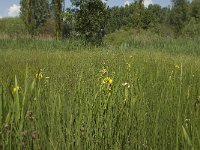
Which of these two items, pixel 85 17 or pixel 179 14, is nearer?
pixel 85 17

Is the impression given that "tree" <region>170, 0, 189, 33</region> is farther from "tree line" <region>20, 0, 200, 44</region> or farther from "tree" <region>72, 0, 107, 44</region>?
"tree" <region>72, 0, 107, 44</region>

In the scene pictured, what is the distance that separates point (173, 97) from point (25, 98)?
81 cm

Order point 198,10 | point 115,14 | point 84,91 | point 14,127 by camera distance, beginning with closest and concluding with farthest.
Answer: point 14,127 → point 84,91 → point 198,10 → point 115,14

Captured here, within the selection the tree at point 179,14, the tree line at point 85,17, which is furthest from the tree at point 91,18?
the tree at point 179,14

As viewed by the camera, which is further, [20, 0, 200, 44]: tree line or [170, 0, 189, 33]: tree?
[170, 0, 189, 33]: tree

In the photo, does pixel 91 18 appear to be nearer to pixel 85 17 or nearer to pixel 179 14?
pixel 85 17

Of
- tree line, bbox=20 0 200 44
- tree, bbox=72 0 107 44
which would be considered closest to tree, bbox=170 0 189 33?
tree line, bbox=20 0 200 44

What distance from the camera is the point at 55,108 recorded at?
183cm

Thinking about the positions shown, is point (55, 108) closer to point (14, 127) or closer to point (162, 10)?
point (14, 127)

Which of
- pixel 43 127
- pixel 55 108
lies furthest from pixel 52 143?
pixel 55 108

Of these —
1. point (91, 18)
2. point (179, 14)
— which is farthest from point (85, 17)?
point (179, 14)

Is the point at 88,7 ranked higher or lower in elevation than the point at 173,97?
higher

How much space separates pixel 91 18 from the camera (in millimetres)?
15883

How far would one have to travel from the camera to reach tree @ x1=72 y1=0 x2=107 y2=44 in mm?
15984
